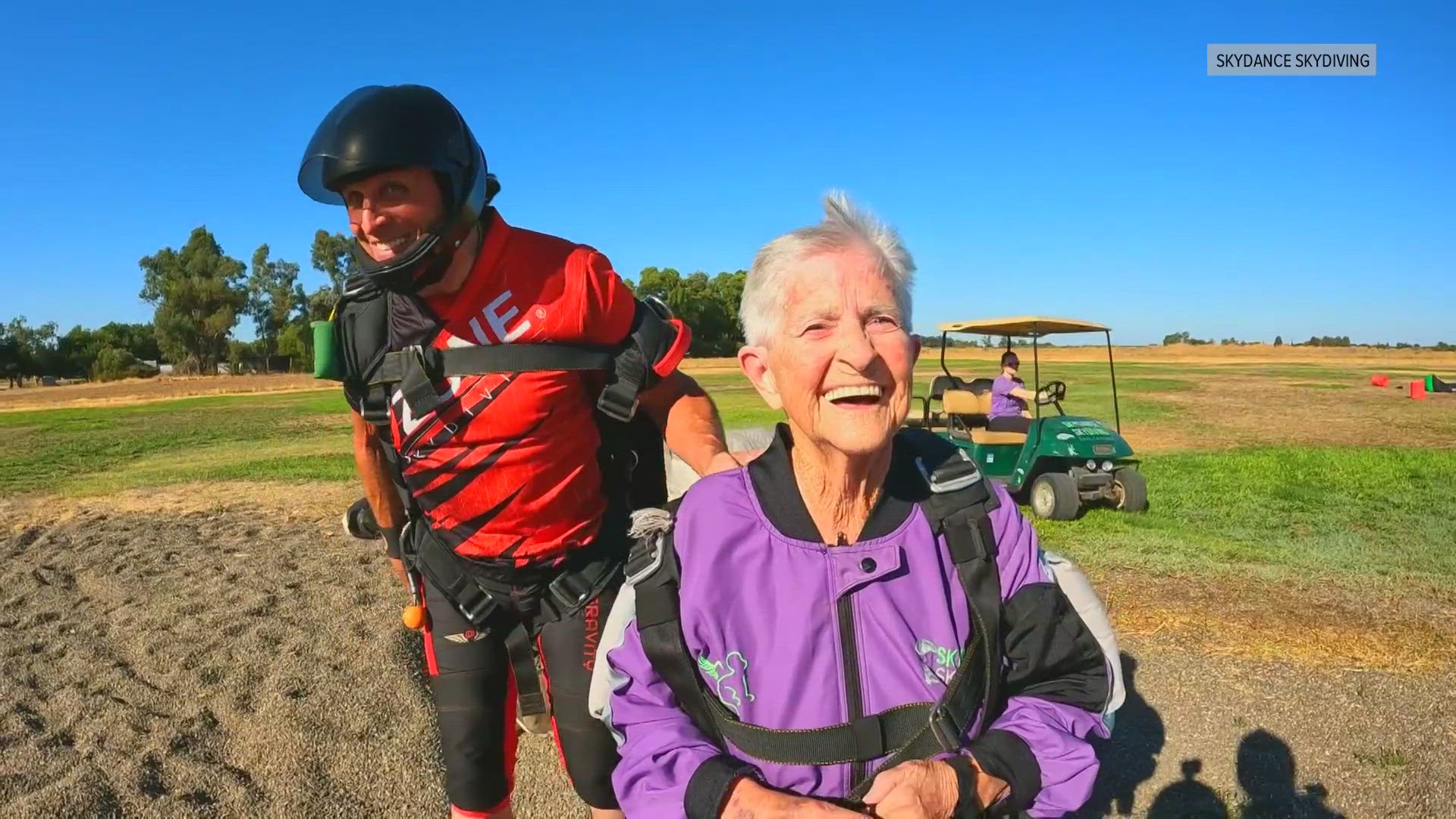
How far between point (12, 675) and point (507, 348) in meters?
5.00

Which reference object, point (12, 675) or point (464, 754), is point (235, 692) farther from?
point (464, 754)

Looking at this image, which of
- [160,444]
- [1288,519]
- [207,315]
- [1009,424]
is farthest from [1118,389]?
[207,315]

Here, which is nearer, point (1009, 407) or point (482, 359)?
point (482, 359)

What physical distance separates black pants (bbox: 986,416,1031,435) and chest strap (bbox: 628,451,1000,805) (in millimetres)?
9408

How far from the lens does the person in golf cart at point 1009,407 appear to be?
10.7m

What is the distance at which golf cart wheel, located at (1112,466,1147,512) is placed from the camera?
955 cm

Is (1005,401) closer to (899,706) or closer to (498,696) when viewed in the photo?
(498,696)

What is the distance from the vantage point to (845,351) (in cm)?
157

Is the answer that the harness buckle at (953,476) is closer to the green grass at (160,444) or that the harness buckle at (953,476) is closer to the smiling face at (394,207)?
the smiling face at (394,207)

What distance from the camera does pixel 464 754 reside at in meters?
2.43

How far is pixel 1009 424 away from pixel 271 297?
3024 inches

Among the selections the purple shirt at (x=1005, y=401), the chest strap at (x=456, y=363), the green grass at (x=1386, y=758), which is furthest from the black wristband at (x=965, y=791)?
the purple shirt at (x=1005, y=401)

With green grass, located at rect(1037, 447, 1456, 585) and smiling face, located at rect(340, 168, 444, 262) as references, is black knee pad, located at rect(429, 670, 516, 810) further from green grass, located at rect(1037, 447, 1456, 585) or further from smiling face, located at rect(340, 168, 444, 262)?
green grass, located at rect(1037, 447, 1456, 585)

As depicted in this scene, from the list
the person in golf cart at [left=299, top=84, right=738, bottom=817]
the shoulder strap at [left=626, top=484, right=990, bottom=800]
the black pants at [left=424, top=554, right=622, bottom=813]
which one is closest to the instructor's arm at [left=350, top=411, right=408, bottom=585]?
the person in golf cart at [left=299, top=84, right=738, bottom=817]
